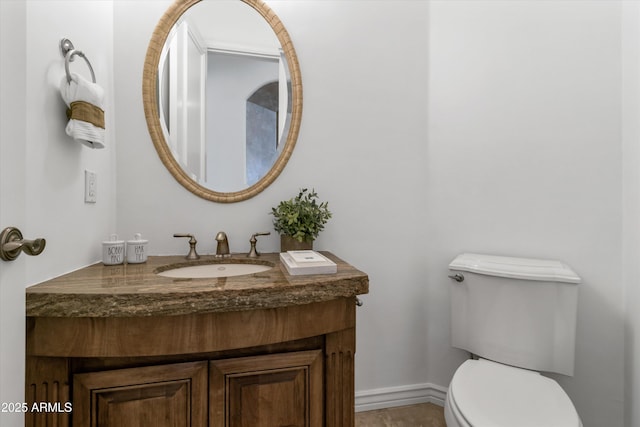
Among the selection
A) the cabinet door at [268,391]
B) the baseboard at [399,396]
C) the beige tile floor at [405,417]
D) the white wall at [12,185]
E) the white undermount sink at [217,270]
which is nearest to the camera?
the white wall at [12,185]

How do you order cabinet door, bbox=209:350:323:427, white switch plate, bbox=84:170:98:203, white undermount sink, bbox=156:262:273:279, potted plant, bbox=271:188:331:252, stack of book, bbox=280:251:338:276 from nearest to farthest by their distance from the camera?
cabinet door, bbox=209:350:323:427 < stack of book, bbox=280:251:338:276 < white switch plate, bbox=84:170:98:203 < white undermount sink, bbox=156:262:273:279 < potted plant, bbox=271:188:331:252

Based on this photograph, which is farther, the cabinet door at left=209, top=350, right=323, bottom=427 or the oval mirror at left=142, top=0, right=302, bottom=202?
the oval mirror at left=142, top=0, right=302, bottom=202

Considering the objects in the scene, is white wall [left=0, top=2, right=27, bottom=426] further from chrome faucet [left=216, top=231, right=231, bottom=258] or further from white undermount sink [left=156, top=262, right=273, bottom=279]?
chrome faucet [left=216, top=231, right=231, bottom=258]

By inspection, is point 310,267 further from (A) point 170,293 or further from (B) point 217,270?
(B) point 217,270

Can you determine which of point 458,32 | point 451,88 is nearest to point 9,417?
point 451,88

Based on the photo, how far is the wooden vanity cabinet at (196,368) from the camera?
748 millimetres

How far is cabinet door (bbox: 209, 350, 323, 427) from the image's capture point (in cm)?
84

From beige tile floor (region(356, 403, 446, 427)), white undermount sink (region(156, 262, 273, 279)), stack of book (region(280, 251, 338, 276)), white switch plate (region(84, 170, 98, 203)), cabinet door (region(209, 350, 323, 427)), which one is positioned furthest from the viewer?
beige tile floor (region(356, 403, 446, 427))

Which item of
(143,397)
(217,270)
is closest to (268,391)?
(143,397)

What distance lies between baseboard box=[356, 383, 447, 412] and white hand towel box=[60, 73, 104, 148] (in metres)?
1.65

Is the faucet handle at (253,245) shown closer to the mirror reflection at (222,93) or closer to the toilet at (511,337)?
the mirror reflection at (222,93)

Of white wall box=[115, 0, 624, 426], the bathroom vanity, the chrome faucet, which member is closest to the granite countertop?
the bathroom vanity

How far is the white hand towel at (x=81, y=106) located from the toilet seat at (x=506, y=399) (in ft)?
4.82

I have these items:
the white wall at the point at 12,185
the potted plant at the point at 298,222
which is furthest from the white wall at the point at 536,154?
the white wall at the point at 12,185
